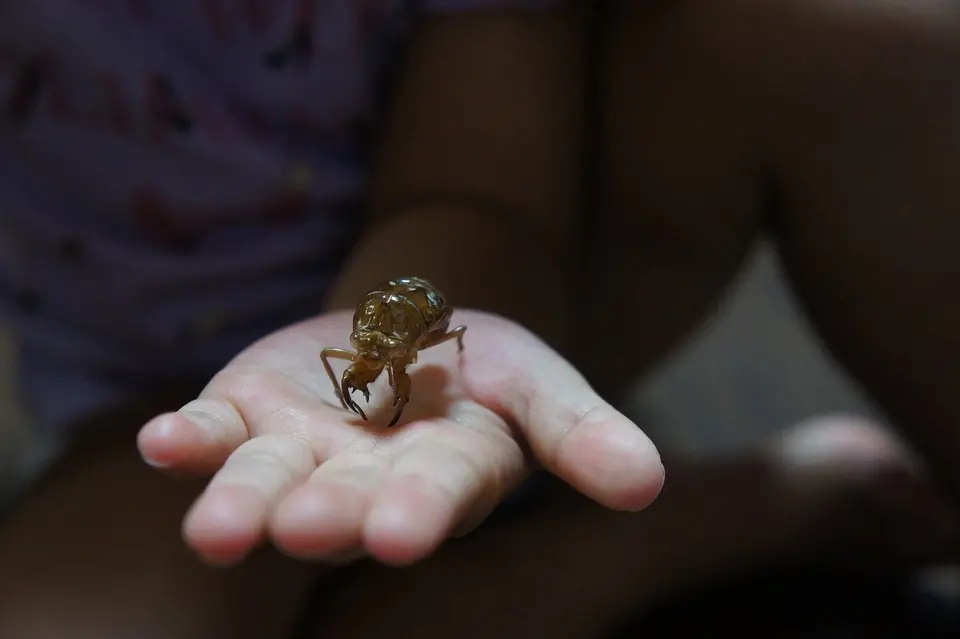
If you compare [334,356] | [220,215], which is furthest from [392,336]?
[220,215]

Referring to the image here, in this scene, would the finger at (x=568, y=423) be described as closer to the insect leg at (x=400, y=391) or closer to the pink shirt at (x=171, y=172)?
the insect leg at (x=400, y=391)

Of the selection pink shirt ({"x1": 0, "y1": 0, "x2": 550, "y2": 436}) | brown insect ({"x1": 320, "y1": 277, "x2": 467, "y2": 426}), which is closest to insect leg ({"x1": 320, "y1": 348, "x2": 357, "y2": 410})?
brown insect ({"x1": 320, "y1": 277, "x2": 467, "y2": 426})

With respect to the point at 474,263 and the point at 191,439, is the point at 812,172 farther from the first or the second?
the point at 191,439

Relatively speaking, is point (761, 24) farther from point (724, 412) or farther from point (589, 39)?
point (724, 412)

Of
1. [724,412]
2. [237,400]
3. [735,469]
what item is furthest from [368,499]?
[724,412]

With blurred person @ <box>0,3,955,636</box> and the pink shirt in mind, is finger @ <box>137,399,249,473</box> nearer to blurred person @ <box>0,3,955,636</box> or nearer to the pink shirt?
blurred person @ <box>0,3,955,636</box>

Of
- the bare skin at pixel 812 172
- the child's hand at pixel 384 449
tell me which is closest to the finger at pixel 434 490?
the child's hand at pixel 384 449
